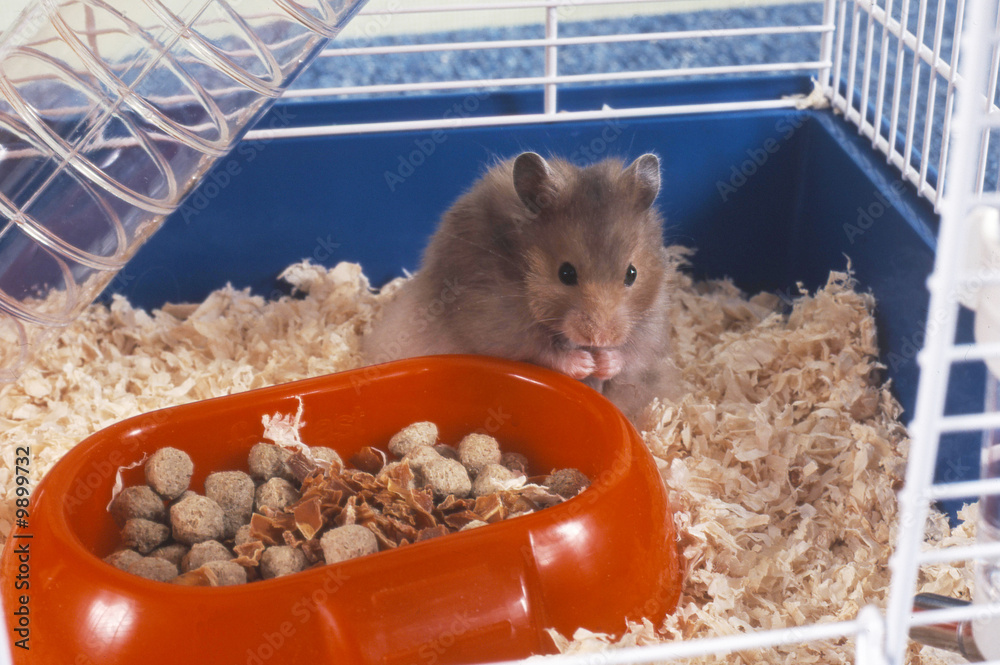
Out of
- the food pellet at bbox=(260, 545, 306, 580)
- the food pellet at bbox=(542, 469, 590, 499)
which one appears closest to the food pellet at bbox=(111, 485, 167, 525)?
the food pellet at bbox=(260, 545, 306, 580)

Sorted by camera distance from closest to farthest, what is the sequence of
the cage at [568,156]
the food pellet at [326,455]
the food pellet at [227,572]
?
the food pellet at [227,572], the food pellet at [326,455], the cage at [568,156]

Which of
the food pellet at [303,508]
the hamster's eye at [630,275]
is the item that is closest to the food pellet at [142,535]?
the food pellet at [303,508]

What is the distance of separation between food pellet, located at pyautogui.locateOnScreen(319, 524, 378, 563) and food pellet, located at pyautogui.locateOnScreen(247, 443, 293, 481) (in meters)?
0.28

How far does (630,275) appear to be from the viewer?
205 cm

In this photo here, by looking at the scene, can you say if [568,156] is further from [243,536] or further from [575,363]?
[243,536]

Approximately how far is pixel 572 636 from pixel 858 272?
1409 millimetres

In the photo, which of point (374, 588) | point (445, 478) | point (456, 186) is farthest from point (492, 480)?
point (456, 186)

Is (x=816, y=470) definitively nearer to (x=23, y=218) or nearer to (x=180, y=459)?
(x=180, y=459)

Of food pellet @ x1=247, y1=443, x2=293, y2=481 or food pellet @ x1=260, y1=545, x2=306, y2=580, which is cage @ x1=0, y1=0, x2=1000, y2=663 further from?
food pellet @ x1=260, y1=545, x2=306, y2=580

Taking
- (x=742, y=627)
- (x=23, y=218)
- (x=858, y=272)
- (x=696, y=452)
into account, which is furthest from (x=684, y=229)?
(x=23, y=218)

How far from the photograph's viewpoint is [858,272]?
8.14ft

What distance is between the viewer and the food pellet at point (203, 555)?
5.43ft

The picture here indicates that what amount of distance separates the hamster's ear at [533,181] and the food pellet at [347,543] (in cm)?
79

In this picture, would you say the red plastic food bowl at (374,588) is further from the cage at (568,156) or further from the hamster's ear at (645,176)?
the cage at (568,156)
